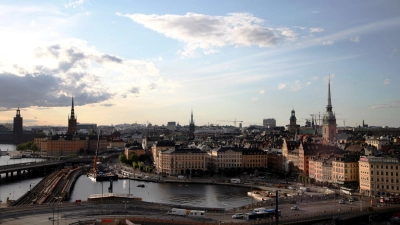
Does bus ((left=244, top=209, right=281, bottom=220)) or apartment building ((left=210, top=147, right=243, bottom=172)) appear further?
apartment building ((left=210, top=147, right=243, bottom=172))

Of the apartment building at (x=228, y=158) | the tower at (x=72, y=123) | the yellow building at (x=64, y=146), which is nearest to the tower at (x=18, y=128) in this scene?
the tower at (x=72, y=123)

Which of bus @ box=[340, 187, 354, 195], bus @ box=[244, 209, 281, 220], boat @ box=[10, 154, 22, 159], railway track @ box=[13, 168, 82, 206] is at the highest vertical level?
boat @ box=[10, 154, 22, 159]

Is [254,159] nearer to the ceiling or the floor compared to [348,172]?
nearer to the ceiling

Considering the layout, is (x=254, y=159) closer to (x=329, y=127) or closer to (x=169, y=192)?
(x=169, y=192)

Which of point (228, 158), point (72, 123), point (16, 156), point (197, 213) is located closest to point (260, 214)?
point (197, 213)

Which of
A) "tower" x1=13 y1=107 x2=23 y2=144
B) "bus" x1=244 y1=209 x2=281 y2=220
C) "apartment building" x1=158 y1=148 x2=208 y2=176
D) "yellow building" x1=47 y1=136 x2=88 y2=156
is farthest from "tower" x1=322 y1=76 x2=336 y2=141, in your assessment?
"tower" x1=13 y1=107 x2=23 y2=144

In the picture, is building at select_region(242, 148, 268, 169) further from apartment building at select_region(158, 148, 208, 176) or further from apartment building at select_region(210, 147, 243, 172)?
apartment building at select_region(158, 148, 208, 176)

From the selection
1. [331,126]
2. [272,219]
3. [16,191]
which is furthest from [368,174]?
[331,126]
